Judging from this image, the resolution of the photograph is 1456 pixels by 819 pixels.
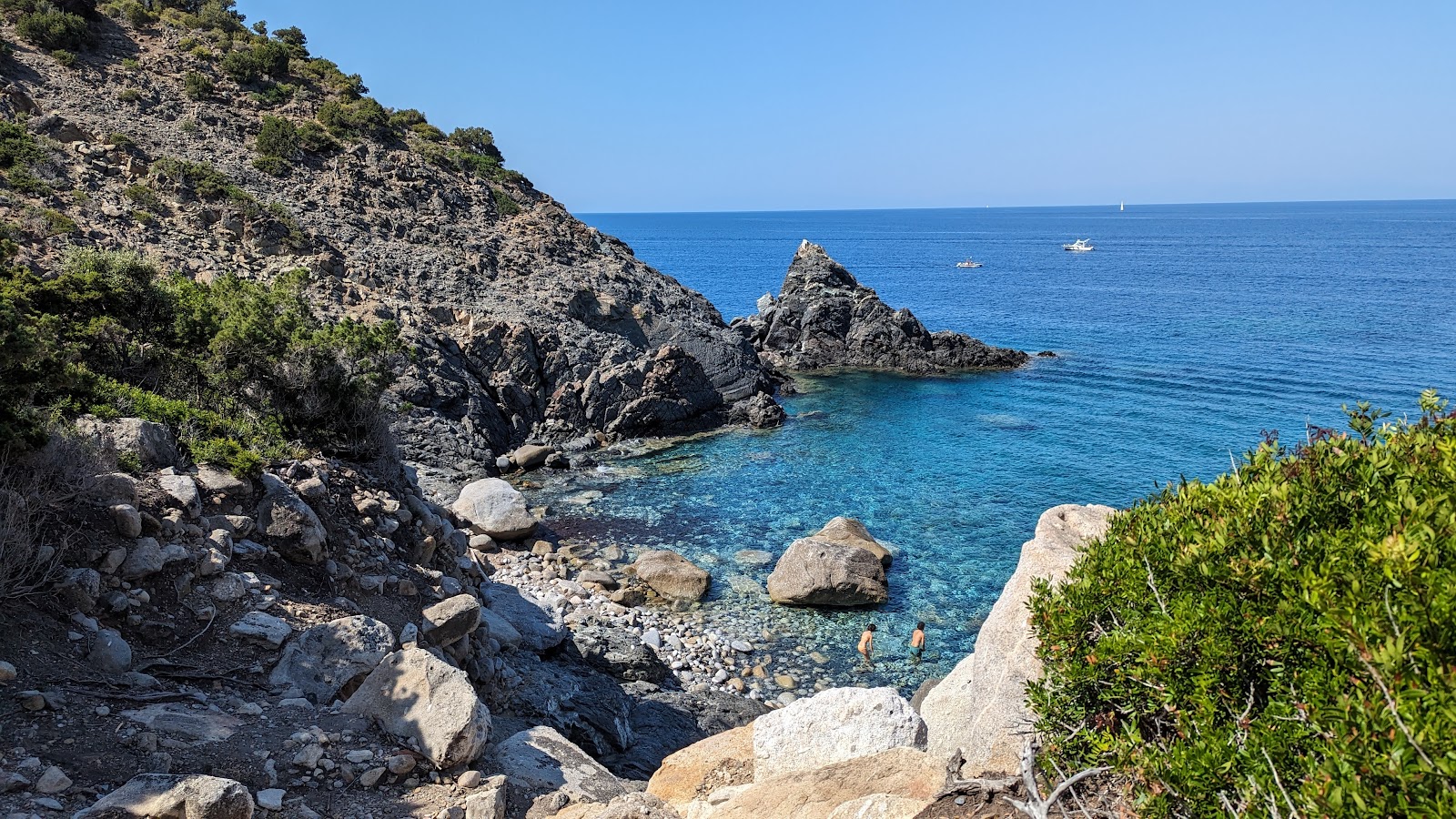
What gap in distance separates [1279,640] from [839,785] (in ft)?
17.6

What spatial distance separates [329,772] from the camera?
9.30 m

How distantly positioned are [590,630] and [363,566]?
8.28 m

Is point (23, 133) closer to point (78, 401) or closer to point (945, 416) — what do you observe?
point (78, 401)

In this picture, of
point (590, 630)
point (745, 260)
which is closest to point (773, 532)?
point (590, 630)

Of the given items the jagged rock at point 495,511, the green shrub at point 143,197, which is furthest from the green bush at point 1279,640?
the green shrub at point 143,197

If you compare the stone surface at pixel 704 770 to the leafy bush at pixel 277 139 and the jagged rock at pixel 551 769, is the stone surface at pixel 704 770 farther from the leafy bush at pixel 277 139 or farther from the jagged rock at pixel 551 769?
the leafy bush at pixel 277 139

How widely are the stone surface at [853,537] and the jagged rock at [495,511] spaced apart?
1022 cm

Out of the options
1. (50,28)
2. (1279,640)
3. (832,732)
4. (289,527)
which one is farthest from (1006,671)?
(50,28)

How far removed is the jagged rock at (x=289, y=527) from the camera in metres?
13.5

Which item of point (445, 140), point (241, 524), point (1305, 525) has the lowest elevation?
point (241, 524)

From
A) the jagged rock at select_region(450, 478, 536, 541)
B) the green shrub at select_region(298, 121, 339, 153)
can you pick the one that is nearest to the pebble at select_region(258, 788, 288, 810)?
the jagged rock at select_region(450, 478, 536, 541)

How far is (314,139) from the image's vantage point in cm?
4781

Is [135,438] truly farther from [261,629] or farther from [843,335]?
[843,335]

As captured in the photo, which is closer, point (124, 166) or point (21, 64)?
point (124, 166)
